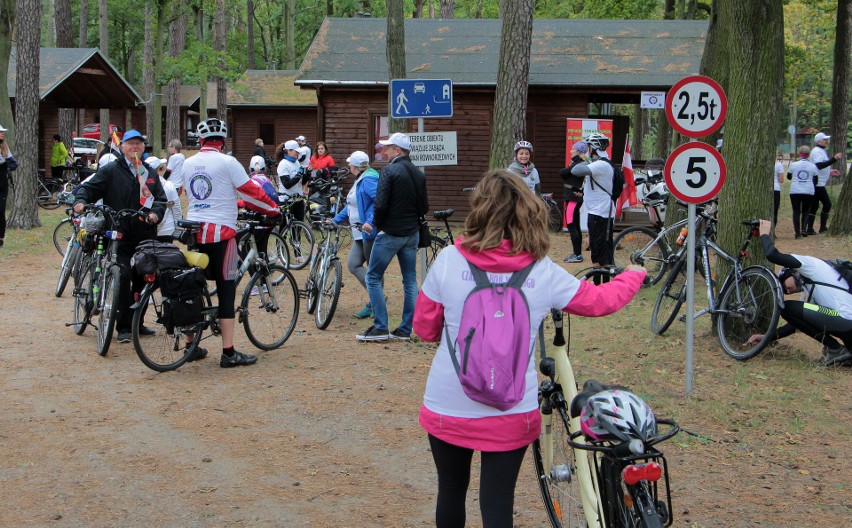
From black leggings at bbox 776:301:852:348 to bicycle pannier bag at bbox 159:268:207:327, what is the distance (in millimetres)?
5056

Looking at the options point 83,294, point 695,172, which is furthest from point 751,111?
point 83,294

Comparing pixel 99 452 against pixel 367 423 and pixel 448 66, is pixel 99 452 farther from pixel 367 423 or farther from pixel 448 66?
pixel 448 66

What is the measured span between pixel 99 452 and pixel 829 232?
16.6 metres

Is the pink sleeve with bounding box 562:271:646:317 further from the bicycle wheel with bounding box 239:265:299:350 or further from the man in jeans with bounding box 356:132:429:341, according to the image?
the man in jeans with bounding box 356:132:429:341

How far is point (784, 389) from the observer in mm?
7832

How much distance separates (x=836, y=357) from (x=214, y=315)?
17.9 feet

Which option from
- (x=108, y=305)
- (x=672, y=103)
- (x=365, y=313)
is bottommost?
(x=365, y=313)

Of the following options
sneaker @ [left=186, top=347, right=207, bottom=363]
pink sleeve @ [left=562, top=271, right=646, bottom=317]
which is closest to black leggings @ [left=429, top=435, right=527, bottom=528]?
Result: pink sleeve @ [left=562, top=271, right=646, bottom=317]

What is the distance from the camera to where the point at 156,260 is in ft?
25.3

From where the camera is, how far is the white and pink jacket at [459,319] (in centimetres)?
349

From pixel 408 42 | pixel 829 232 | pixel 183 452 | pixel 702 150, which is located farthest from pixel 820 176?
pixel 183 452

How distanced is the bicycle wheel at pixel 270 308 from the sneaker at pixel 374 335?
0.76 metres

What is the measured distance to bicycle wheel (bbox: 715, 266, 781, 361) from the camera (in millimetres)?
8539

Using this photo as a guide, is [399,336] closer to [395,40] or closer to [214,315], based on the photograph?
[214,315]
